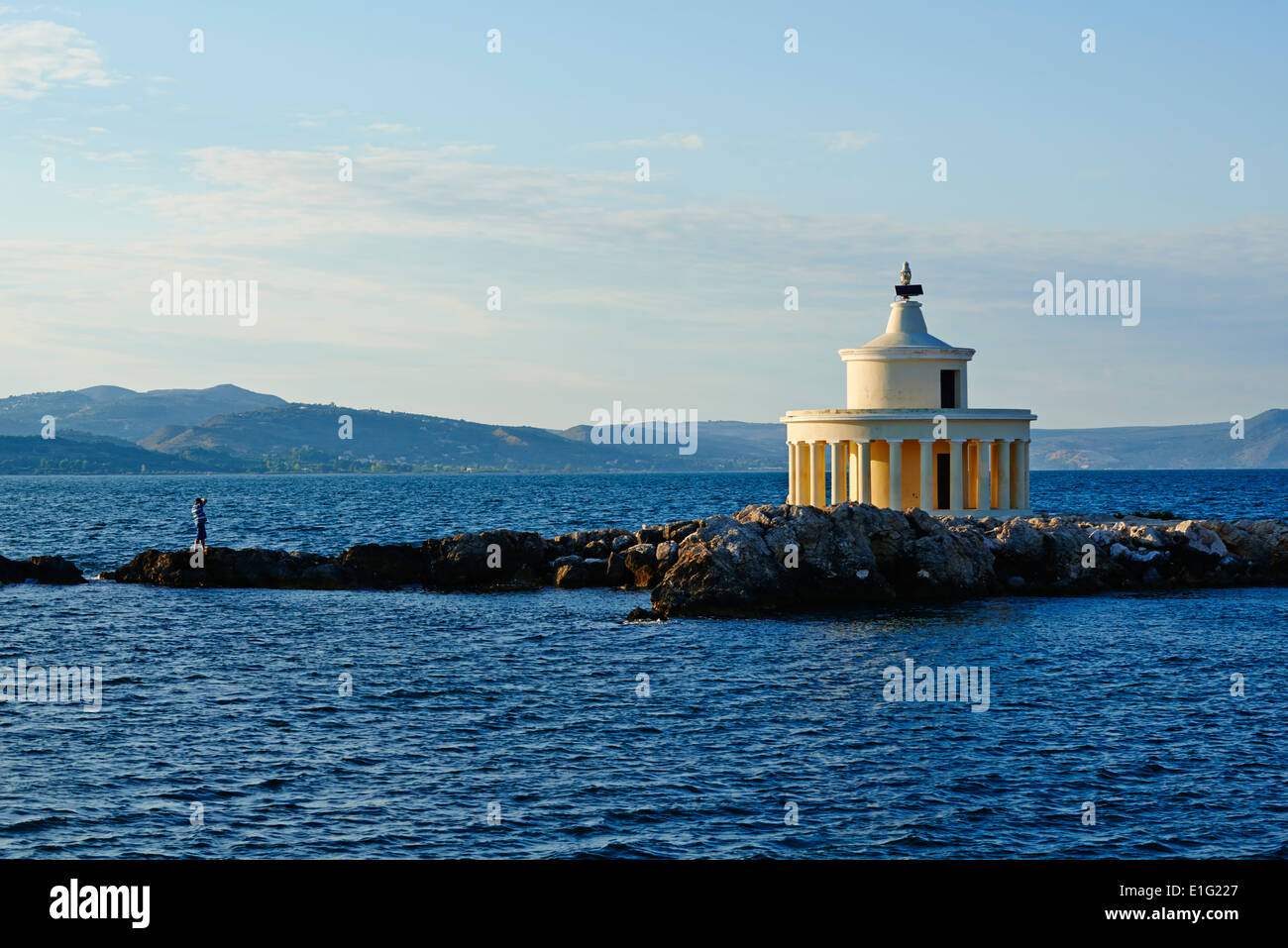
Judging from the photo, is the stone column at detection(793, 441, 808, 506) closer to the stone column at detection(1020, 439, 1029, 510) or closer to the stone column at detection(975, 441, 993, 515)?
the stone column at detection(975, 441, 993, 515)

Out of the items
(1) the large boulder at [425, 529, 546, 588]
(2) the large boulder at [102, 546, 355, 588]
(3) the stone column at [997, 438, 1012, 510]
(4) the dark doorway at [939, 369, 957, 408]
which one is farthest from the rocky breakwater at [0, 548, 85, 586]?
(3) the stone column at [997, 438, 1012, 510]

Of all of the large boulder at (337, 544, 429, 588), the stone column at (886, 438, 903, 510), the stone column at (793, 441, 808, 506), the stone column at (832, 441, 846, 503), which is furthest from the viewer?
the stone column at (793, 441, 808, 506)

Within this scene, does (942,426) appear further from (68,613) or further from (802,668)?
(68,613)

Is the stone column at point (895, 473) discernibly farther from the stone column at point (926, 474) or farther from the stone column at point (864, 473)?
the stone column at point (864, 473)

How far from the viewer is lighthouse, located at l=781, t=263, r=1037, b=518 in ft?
177

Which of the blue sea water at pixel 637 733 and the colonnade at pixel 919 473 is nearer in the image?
the blue sea water at pixel 637 733

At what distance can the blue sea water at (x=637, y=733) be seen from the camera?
1833 cm

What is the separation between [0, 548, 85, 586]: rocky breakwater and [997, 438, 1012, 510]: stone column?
134ft

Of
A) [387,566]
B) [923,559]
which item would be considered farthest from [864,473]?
[387,566]

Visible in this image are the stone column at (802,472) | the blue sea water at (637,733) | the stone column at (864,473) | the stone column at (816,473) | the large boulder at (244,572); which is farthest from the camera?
the stone column at (802,472)

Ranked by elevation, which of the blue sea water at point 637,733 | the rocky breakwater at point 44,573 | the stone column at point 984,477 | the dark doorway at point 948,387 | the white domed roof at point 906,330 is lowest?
the blue sea water at point 637,733

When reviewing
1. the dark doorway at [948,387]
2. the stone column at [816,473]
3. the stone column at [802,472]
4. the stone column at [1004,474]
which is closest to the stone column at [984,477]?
the stone column at [1004,474]

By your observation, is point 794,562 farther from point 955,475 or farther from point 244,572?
point 244,572
